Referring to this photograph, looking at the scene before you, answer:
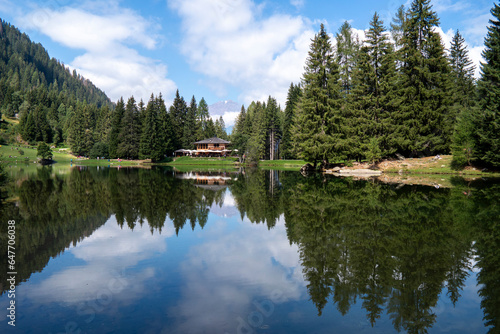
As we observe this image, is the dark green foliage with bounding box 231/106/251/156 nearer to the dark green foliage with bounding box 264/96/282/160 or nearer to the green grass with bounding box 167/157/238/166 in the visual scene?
the green grass with bounding box 167/157/238/166

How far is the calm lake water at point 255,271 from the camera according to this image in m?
4.52

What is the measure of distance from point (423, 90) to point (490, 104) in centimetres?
854

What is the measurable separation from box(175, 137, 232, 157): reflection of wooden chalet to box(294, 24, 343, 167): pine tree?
47704 mm

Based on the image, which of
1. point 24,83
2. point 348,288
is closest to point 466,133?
point 348,288

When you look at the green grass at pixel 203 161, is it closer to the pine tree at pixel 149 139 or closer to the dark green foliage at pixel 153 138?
the dark green foliage at pixel 153 138

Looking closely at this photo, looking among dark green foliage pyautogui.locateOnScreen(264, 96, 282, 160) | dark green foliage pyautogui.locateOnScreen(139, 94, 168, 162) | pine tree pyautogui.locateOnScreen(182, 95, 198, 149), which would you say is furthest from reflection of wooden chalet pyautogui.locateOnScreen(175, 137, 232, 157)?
dark green foliage pyautogui.locateOnScreen(264, 96, 282, 160)

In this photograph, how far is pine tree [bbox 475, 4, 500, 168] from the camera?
31828mm

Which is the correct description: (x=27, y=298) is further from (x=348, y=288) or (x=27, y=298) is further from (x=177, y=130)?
(x=177, y=130)

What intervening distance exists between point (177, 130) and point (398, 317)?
8965 centimetres

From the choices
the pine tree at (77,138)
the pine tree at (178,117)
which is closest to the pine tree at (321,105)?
the pine tree at (178,117)

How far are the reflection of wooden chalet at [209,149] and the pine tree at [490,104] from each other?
62832 millimetres

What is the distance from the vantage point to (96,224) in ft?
34.5

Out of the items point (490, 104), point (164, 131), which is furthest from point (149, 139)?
point (490, 104)

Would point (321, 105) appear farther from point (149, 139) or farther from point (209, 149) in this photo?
point (209, 149)
